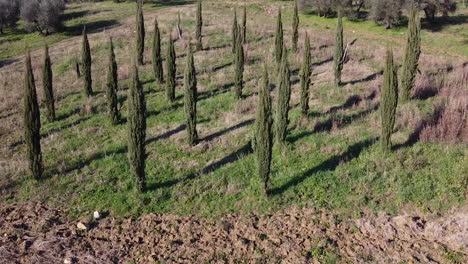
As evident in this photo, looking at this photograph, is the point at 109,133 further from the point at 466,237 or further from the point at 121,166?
the point at 466,237

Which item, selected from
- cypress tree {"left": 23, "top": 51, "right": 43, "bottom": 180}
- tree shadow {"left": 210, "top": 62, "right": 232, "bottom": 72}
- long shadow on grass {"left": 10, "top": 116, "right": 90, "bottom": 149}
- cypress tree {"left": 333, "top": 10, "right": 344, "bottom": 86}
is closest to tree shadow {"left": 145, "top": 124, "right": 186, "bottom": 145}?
cypress tree {"left": 23, "top": 51, "right": 43, "bottom": 180}

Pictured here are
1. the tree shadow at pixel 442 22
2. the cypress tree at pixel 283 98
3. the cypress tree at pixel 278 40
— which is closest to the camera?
the cypress tree at pixel 283 98

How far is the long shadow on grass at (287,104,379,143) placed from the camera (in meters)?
23.5

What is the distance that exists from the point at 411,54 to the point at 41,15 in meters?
48.6

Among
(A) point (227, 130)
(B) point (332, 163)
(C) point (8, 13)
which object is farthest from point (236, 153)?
(C) point (8, 13)

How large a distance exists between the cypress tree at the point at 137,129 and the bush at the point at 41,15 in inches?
1716

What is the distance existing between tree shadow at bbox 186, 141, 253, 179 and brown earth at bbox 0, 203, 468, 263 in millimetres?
3494

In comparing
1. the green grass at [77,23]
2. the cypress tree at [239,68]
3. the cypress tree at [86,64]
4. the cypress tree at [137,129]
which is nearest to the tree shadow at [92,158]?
the cypress tree at [137,129]

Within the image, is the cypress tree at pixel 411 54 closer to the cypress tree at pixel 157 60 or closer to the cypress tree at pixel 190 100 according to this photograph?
the cypress tree at pixel 190 100

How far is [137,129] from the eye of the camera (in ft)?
62.3

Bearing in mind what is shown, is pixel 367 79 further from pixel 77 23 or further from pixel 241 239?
pixel 77 23

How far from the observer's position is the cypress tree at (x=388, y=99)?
65.7ft

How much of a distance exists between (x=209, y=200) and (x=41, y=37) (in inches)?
1851

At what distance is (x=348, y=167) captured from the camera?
19938mm
